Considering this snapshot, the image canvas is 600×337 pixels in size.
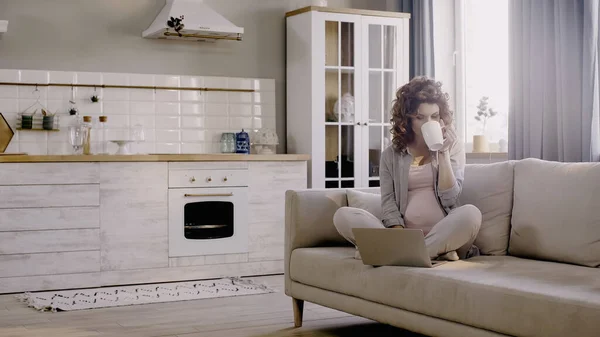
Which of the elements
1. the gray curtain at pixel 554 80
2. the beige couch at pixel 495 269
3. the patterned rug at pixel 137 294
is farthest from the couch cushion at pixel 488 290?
the gray curtain at pixel 554 80

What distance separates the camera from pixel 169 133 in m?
5.96

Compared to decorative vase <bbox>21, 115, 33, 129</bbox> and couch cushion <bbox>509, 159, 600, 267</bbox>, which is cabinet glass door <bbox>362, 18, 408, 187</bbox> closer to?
decorative vase <bbox>21, 115, 33, 129</bbox>

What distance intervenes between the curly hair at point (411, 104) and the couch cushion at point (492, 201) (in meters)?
0.32

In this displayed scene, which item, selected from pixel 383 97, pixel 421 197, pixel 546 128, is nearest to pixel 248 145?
pixel 383 97

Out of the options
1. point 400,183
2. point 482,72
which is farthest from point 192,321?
point 482,72

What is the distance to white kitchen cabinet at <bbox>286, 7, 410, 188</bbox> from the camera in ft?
19.7

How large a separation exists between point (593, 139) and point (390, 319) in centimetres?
205

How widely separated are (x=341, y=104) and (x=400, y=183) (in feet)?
8.14

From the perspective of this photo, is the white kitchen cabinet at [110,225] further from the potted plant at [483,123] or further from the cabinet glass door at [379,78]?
the potted plant at [483,123]

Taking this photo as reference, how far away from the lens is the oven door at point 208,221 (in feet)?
17.5

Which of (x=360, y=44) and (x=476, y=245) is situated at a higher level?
(x=360, y=44)

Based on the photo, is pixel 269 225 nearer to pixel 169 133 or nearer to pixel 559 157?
pixel 169 133

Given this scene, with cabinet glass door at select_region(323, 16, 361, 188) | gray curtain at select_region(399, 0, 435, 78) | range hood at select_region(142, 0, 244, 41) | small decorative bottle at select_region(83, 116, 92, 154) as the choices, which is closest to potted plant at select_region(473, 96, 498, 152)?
gray curtain at select_region(399, 0, 435, 78)

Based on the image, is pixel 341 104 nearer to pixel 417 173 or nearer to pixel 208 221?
pixel 208 221
